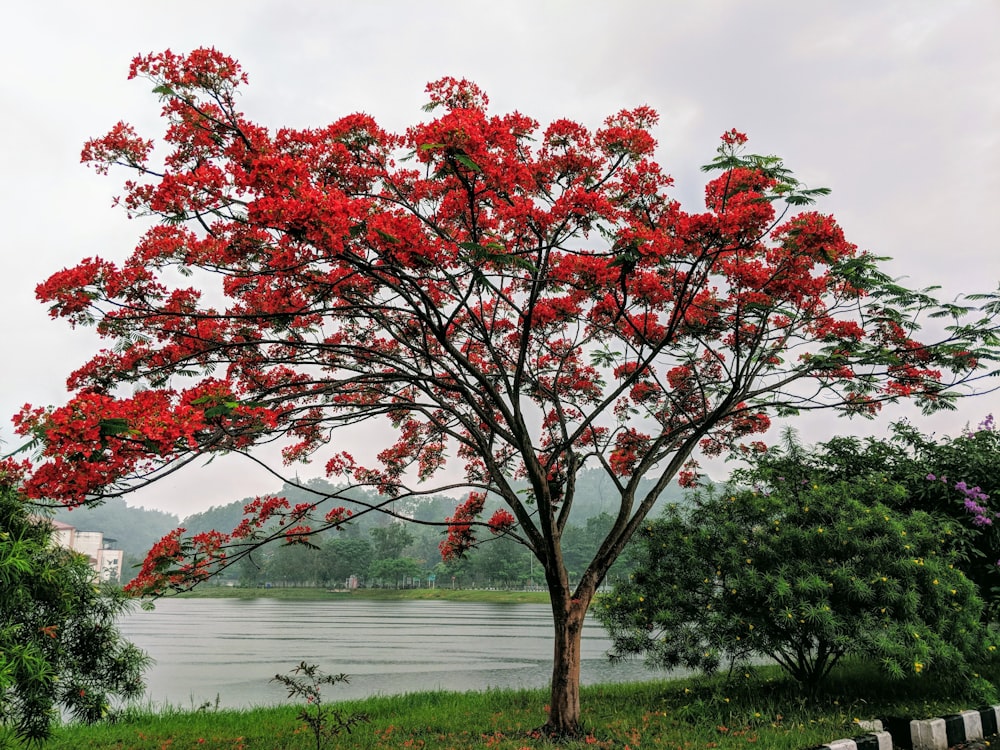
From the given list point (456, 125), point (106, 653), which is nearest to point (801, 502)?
point (456, 125)

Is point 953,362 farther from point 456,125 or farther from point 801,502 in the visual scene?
point 456,125

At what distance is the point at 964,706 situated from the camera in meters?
7.28

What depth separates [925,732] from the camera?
19.6ft

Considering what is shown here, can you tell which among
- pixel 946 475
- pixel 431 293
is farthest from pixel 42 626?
pixel 946 475

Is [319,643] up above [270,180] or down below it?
below

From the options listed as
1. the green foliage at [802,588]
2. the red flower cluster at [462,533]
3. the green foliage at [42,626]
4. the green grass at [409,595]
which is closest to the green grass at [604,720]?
the green foliage at [802,588]

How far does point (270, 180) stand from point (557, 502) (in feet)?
20.2

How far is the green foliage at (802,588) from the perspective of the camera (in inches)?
277

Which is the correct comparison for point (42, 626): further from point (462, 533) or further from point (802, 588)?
point (802, 588)

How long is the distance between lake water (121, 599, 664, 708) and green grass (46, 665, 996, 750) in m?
2.09

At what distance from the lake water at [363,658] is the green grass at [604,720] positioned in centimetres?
209

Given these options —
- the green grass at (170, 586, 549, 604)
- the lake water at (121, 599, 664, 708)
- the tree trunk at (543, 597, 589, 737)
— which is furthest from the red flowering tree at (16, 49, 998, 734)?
the green grass at (170, 586, 549, 604)

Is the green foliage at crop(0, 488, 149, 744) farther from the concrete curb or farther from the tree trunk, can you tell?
the concrete curb

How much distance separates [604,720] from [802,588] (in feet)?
9.16
